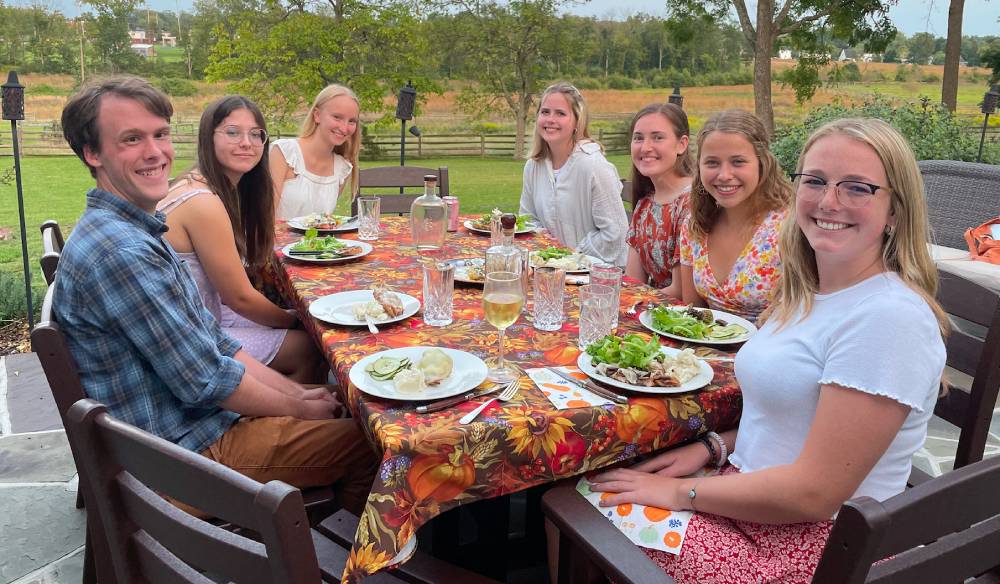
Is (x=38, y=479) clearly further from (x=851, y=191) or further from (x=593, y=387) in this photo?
(x=851, y=191)

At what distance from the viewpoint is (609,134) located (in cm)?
1845

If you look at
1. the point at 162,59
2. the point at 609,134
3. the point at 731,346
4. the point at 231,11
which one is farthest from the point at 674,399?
the point at 609,134

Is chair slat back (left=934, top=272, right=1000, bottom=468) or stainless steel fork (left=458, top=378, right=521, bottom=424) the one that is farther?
chair slat back (left=934, top=272, right=1000, bottom=468)

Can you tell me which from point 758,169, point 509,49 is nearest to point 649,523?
point 758,169

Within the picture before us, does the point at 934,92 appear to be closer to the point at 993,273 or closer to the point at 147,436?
the point at 993,273

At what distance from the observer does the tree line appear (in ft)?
26.9

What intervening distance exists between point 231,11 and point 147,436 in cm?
1466

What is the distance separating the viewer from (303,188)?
3867mm

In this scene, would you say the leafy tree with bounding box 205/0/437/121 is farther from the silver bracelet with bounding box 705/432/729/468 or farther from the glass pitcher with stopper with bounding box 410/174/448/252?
the silver bracelet with bounding box 705/432/729/468

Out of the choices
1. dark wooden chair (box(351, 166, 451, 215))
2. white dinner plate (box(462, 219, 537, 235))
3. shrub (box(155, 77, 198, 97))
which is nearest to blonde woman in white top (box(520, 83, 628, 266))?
white dinner plate (box(462, 219, 537, 235))

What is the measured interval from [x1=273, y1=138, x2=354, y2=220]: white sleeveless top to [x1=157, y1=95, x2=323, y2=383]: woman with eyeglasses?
38.8 inches

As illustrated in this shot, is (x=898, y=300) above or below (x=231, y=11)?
below

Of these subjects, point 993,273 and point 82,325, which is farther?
point 993,273

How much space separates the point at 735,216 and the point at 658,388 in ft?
3.32
